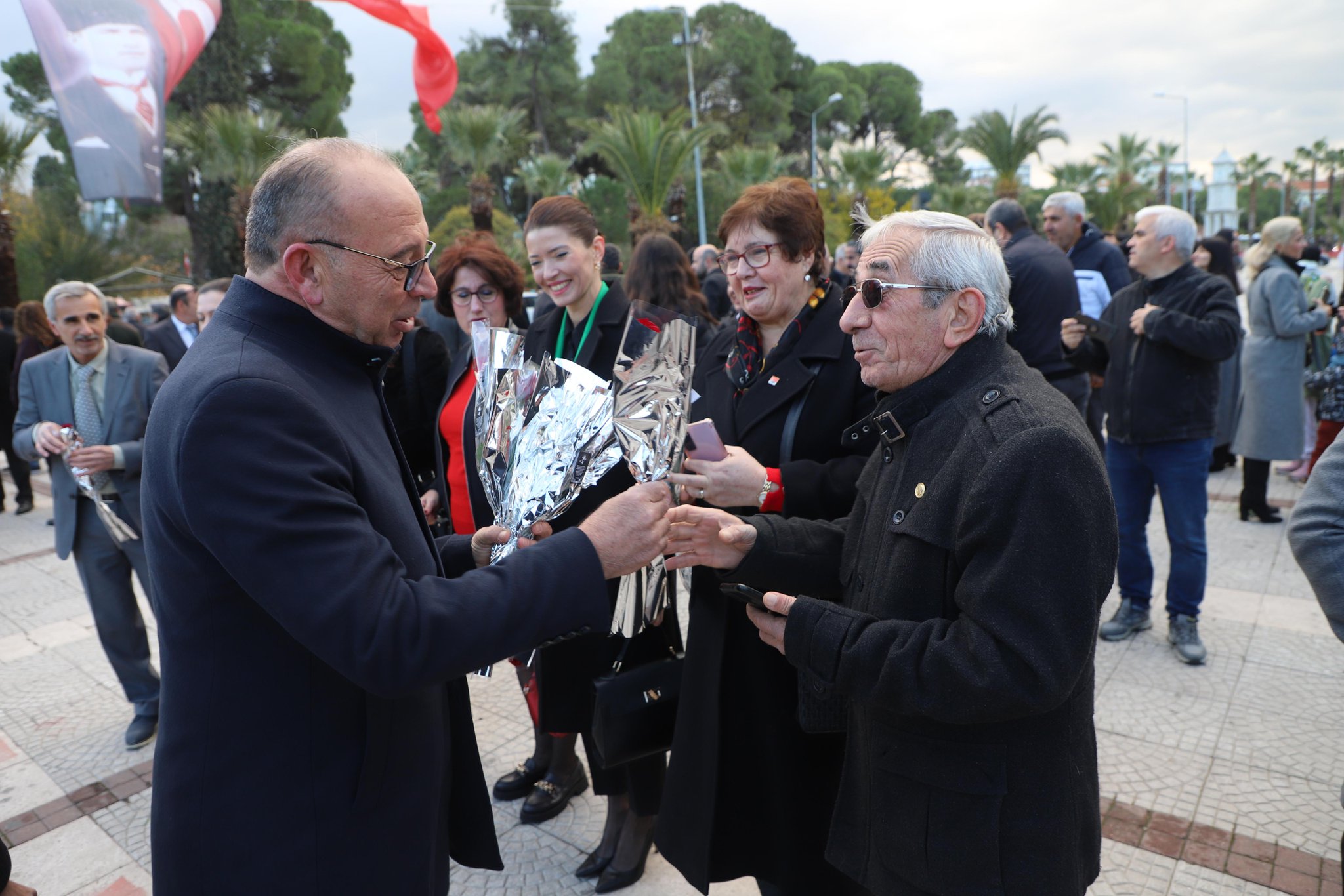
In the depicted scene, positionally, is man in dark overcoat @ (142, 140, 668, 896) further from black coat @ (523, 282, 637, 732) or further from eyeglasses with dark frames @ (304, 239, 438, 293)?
black coat @ (523, 282, 637, 732)

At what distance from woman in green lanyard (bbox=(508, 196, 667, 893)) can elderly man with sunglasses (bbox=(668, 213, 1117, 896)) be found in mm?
1102

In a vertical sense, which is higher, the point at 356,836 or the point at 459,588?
the point at 459,588

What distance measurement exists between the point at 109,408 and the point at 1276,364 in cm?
756

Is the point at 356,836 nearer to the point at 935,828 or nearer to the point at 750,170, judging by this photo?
the point at 935,828

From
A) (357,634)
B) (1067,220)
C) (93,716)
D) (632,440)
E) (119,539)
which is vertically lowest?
(93,716)

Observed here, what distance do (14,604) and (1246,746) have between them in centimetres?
742

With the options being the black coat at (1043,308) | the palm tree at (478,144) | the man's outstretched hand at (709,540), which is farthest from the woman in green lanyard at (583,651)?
the palm tree at (478,144)

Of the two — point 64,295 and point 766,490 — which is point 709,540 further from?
point 64,295

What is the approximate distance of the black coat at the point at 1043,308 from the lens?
504cm

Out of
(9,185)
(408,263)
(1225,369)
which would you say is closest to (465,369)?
(408,263)

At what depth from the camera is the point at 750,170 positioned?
29.0 meters

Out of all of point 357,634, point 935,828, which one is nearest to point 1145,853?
point 935,828

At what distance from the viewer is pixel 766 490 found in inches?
84.7

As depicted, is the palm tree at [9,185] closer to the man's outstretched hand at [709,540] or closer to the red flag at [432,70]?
the red flag at [432,70]
